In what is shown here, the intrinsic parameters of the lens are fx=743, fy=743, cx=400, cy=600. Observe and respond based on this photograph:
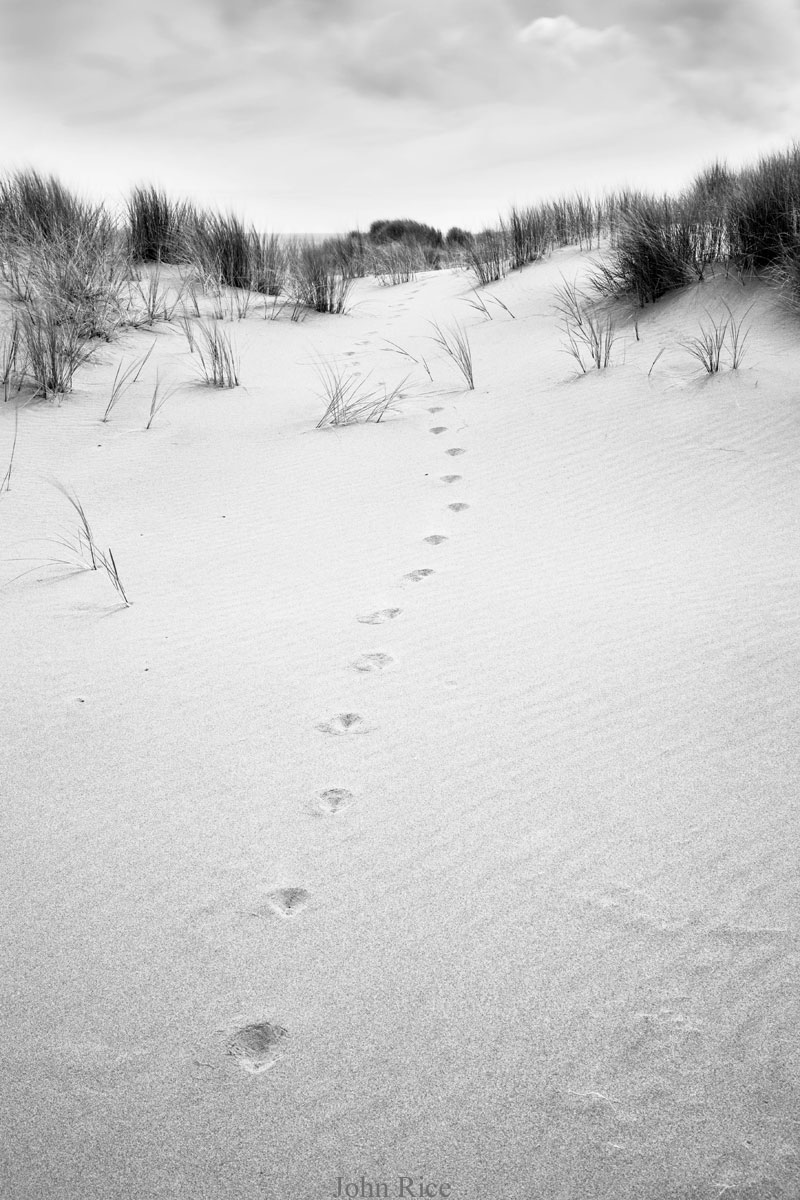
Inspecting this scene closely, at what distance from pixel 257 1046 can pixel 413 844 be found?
0.47 meters

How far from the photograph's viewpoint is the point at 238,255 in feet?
23.4

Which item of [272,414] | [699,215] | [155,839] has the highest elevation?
[699,215]

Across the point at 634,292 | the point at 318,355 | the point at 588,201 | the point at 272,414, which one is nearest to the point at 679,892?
the point at 272,414

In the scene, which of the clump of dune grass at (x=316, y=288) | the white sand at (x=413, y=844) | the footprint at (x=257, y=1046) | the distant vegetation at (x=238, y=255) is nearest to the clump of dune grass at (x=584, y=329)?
the distant vegetation at (x=238, y=255)

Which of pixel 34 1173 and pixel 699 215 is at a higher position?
pixel 699 215

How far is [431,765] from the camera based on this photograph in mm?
1685

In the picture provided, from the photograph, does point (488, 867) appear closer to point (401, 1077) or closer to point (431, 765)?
point (431, 765)

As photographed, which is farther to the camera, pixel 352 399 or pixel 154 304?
pixel 154 304

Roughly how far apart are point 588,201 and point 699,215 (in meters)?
3.72

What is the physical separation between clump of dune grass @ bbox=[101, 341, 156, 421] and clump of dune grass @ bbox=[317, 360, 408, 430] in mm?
1178

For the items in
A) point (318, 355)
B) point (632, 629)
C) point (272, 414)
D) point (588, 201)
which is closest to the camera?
point (632, 629)

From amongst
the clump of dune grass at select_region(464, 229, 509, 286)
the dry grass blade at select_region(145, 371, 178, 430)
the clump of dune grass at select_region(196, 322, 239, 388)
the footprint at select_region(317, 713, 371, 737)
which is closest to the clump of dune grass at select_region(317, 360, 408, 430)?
the clump of dune grass at select_region(196, 322, 239, 388)

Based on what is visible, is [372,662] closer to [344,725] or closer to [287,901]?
[344,725]

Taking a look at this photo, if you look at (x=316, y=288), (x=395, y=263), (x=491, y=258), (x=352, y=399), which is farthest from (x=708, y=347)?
(x=395, y=263)
